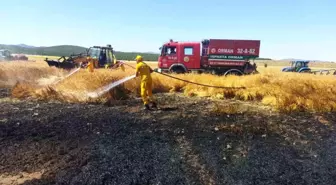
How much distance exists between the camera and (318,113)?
9.00 m

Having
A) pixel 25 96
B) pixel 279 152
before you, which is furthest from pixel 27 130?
pixel 279 152

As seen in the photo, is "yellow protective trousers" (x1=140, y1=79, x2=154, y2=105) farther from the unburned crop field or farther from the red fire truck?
the red fire truck

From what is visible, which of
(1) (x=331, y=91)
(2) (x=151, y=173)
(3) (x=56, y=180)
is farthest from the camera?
(1) (x=331, y=91)

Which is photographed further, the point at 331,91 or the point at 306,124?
the point at 331,91

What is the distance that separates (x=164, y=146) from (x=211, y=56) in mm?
11637

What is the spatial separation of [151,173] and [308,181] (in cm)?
249

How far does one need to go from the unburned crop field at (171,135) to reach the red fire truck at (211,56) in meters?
5.01

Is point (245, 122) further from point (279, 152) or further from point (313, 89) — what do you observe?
point (313, 89)

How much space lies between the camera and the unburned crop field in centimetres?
478

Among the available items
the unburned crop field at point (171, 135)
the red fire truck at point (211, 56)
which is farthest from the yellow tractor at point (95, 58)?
the unburned crop field at point (171, 135)

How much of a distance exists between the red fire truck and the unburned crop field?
501cm

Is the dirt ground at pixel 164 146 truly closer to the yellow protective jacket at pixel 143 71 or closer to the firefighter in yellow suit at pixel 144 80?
the firefighter in yellow suit at pixel 144 80

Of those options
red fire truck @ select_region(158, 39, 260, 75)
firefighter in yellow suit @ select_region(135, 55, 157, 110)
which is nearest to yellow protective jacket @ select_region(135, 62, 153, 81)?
firefighter in yellow suit @ select_region(135, 55, 157, 110)

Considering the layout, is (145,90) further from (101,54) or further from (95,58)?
(101,54)
